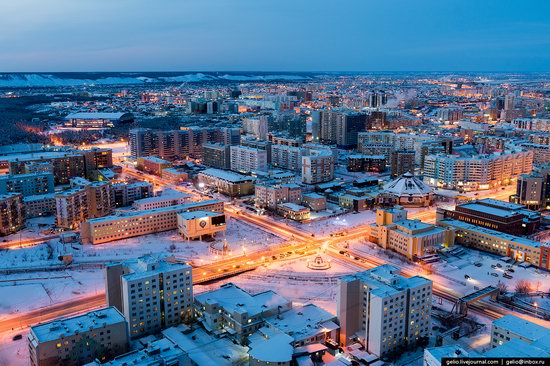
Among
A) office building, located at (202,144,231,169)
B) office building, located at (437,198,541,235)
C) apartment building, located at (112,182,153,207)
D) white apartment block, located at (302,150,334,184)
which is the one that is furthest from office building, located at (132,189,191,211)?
office building, located at (437,198,541,235)

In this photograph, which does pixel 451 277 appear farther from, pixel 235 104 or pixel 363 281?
pixel 235 104

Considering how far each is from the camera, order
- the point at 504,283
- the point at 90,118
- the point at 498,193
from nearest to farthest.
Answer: the point at 504,283
the point at 498,193
the point at 90,118

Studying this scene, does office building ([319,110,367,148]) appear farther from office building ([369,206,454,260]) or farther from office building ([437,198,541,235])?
office building ([369,206,454,260])

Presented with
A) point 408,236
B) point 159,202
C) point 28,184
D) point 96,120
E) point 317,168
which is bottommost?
point 159,202

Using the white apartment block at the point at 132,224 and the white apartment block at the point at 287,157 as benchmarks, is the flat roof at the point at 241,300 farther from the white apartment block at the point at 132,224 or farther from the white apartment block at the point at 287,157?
the white apartment block at the point at 287,157

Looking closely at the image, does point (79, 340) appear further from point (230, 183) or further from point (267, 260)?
point (230, 183)

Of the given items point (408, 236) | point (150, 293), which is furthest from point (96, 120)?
point (150, 293)

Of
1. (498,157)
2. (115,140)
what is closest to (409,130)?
(498,157)
